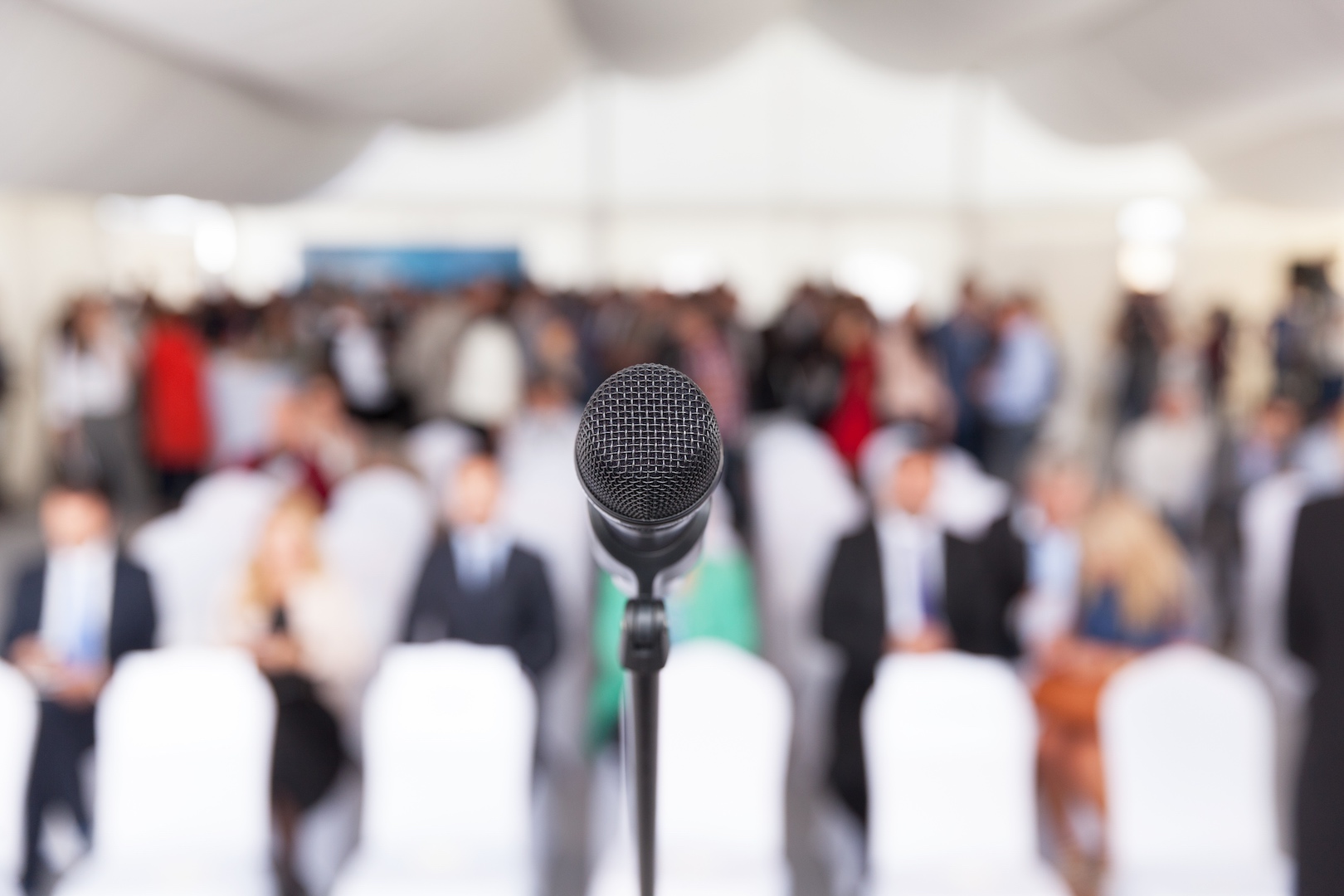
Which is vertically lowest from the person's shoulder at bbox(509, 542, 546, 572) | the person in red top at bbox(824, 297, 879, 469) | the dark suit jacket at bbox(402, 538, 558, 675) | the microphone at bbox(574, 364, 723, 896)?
the dark suit jacket at bbox(402, 538, 558, 675)

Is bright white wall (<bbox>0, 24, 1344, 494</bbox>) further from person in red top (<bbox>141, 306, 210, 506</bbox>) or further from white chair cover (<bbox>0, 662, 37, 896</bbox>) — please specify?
white chair cover (<bbox>0, 662, 37, 896</bbox>)

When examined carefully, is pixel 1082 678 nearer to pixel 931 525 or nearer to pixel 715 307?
pixel 931 525

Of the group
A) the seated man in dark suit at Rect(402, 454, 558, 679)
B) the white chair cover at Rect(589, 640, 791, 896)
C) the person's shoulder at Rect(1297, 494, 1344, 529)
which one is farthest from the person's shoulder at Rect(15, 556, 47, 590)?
the person's shoulder at Rect(1297, 494, 1344, 529)

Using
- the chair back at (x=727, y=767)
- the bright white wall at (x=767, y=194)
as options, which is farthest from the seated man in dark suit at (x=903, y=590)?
the bright white wall at (x=767, y=194)

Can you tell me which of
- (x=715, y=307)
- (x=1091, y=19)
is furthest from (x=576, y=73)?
(x=1091, y=19)

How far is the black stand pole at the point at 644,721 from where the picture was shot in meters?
0.66

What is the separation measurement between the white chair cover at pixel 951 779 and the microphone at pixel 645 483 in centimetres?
214

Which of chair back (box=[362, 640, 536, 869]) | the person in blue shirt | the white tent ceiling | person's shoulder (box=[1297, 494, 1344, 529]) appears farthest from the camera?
the person in blue shirt

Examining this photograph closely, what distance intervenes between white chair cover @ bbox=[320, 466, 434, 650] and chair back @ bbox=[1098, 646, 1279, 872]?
2.45 metres

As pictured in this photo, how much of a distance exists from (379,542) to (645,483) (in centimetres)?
359

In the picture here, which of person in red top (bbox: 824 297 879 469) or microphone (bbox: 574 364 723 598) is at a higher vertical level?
microphone (bbox: 574 364 723 598)

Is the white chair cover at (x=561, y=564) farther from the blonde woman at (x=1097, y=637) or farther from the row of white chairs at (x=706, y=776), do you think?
the blonde woman at (x=1097, y=637)

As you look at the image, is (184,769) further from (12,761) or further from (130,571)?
(130,571)

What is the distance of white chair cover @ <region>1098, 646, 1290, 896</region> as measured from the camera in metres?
2.60
